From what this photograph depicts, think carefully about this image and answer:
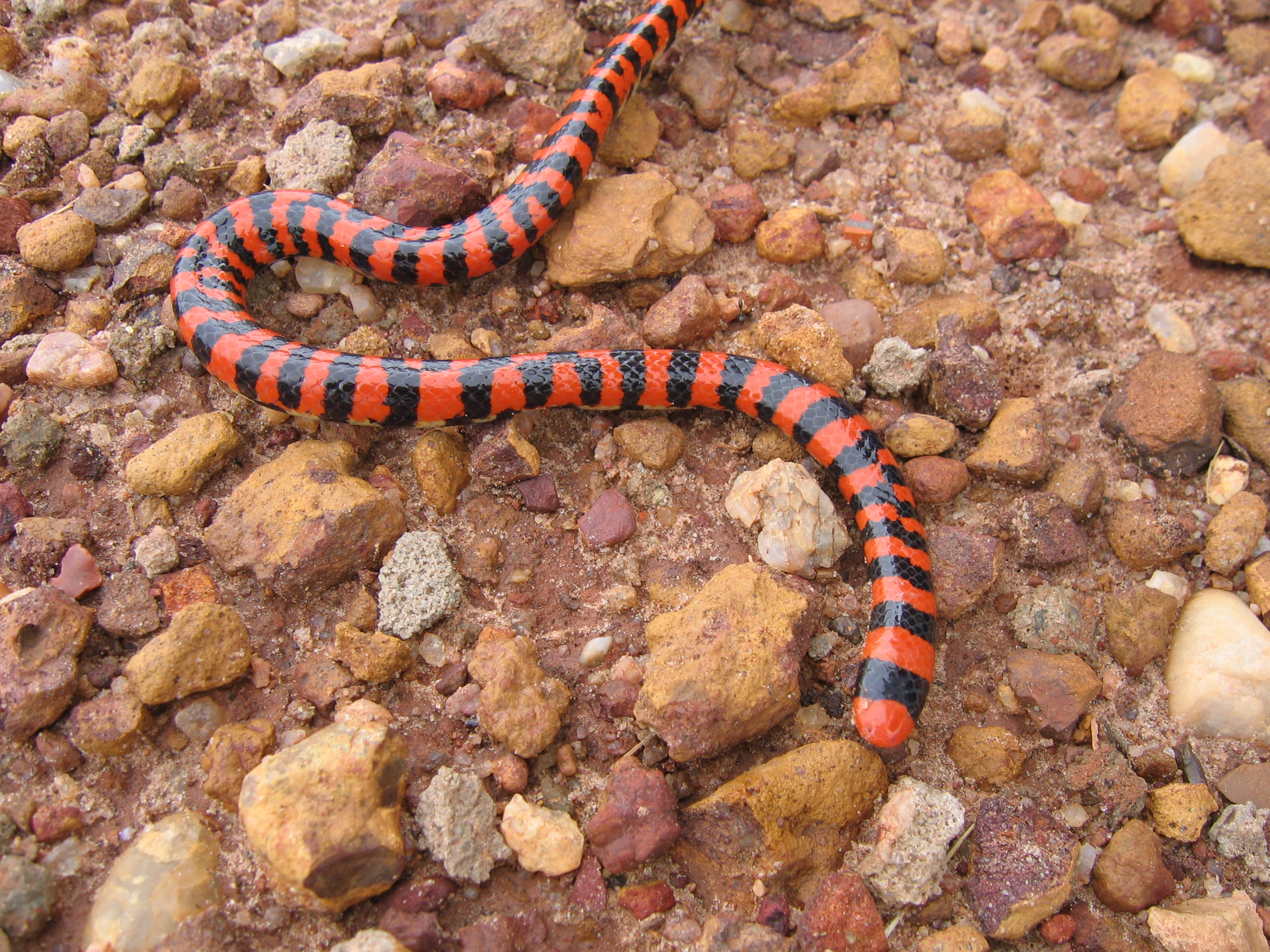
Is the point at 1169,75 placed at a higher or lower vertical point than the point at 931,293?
higher

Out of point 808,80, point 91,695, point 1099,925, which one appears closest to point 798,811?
point 1099,925

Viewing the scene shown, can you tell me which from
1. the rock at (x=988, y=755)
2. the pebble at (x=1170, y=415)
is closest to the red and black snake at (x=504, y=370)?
the rock at (x=988, y=755)

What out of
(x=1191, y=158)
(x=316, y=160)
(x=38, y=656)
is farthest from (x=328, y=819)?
(x=1191, y=158)

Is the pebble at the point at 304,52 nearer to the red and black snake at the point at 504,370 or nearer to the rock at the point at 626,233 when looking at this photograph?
the red and black snake at the point at 504,370

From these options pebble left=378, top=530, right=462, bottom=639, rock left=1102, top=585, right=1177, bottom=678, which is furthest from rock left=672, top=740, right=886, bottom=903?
rock left=1102, top=585, right=1177, bottom=678

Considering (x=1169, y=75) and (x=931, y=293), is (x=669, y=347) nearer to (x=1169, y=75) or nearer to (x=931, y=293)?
(x=931, y=293)

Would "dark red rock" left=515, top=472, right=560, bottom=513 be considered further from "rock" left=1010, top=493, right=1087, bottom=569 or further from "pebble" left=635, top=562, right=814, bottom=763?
"rock" left=1010, top=493, right=1087, bottom=569

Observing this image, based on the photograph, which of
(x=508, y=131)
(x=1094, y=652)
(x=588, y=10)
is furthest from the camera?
(x=588, y=10)

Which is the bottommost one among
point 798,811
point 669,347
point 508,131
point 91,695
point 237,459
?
point 798,811
